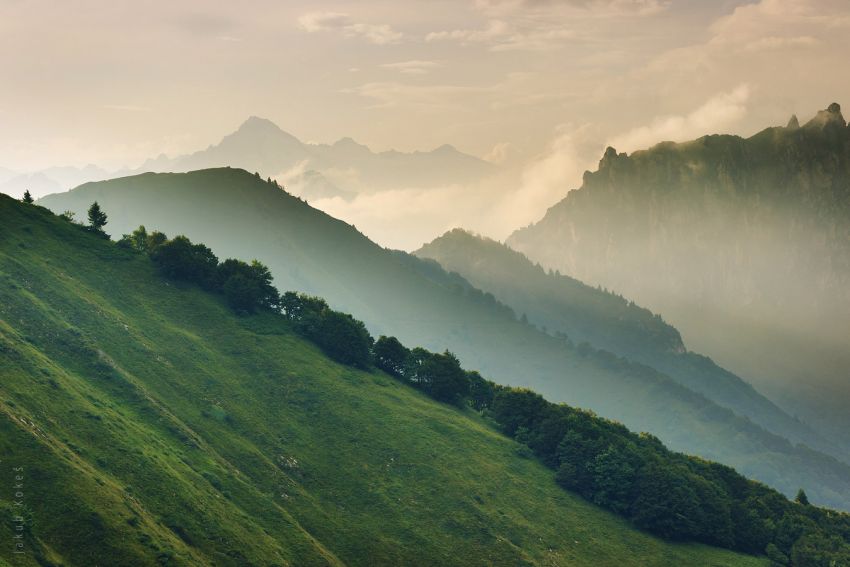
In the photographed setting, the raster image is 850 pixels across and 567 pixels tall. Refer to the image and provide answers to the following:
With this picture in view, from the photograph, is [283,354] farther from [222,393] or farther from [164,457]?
[164,457]

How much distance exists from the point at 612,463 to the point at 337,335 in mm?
63745

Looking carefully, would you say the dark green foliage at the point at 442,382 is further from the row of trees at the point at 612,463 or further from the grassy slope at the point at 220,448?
the grassy slope at the point at 220,448

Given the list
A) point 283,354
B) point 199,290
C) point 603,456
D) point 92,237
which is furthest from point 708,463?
point 92,237

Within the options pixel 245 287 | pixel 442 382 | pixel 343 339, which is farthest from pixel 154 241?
pixel 442 382

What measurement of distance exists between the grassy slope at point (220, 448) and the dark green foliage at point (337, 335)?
5478mm

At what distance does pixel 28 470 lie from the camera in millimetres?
94625

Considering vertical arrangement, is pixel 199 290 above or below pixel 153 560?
above

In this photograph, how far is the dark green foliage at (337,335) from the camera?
616ft

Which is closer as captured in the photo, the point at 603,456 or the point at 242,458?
the point at 242,458

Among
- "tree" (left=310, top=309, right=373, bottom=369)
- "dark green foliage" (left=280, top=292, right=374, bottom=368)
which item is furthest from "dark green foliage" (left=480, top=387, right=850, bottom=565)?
"dark green foliage" (left=280, top=292, right=374, bottom=368)

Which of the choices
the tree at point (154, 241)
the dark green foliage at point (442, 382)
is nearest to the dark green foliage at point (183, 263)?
the tree at point (154, 241)

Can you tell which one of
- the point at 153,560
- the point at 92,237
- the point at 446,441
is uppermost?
the point at 92,237

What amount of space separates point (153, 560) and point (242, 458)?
131ft

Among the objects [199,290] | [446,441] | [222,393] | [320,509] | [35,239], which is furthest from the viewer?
[199,290]
